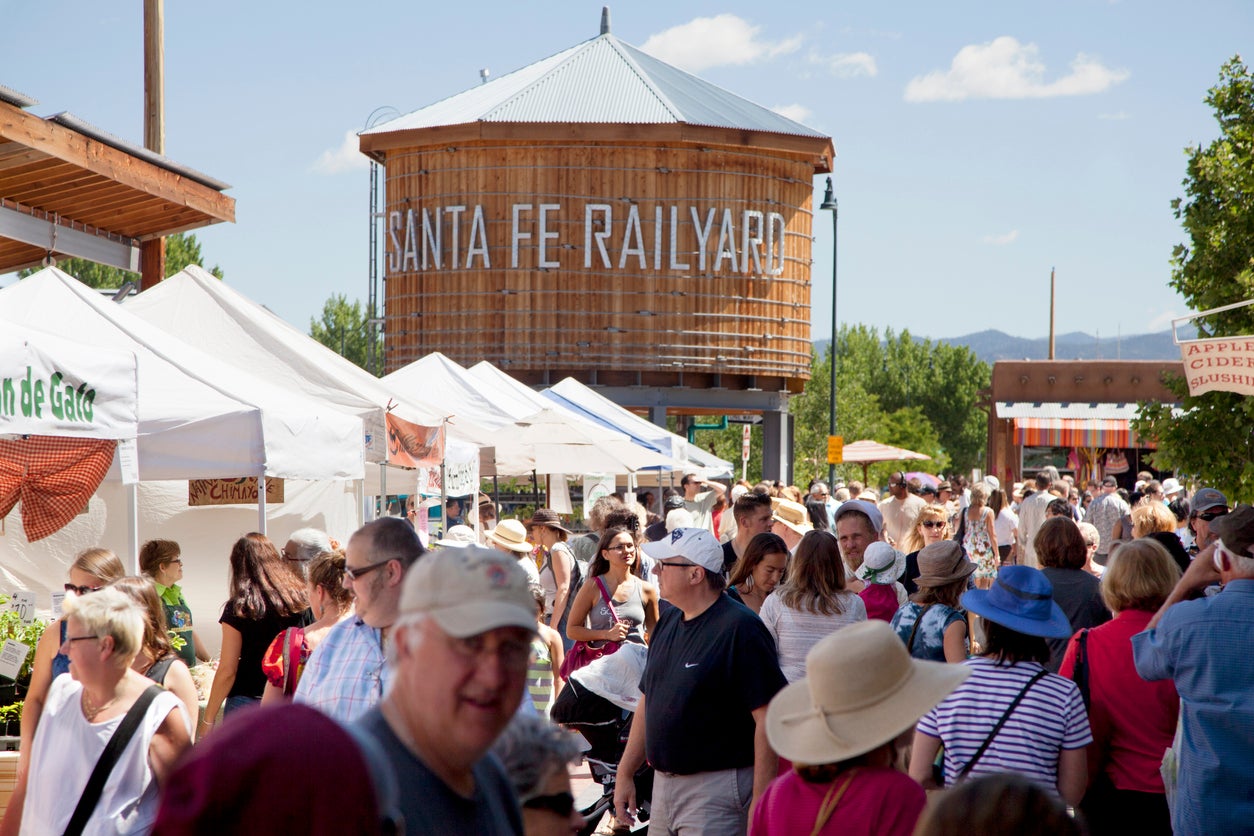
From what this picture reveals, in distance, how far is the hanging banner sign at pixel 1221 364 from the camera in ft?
34.1

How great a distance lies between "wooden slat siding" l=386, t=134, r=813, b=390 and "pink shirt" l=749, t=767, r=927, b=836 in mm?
38314

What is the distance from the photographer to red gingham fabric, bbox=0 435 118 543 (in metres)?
8.01

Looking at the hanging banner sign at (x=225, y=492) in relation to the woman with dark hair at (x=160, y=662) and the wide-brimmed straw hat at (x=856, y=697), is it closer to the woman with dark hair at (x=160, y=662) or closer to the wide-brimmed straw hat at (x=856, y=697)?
the woman with dark hair at (x=160, y=662)

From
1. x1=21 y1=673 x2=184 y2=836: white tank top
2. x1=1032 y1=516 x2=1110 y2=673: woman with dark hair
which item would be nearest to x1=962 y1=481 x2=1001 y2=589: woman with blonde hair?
x1=1032 y1=516 x2=1110 y2=673: woman with dark hair

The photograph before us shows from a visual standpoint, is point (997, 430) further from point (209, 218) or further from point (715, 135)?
point (209, 218)

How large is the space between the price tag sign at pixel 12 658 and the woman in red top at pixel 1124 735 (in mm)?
5344

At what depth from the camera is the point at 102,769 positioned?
4180 millimetres

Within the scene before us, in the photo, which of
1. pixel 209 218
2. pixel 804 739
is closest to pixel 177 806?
pixel 804 739

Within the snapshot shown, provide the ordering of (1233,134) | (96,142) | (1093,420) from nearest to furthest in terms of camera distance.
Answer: (96,142) < (1233,134) < (1093,420)

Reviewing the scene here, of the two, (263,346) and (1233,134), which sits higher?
(1233,134)

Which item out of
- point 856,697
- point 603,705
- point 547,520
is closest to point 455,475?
point 547,520

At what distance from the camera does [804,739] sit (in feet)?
11.7

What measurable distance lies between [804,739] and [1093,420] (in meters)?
49.0

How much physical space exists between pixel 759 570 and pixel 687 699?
2.60m
